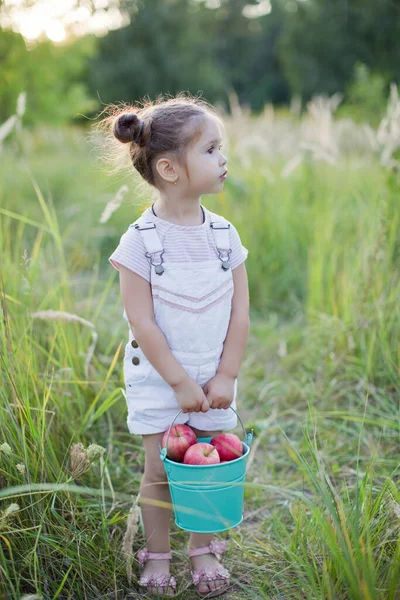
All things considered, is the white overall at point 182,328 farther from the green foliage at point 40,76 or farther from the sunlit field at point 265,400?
the green foliage at point 40,76

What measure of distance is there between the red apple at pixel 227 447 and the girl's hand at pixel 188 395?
0.37 ft

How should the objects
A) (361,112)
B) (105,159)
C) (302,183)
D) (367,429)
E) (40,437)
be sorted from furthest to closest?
(361,112) < (302,183) < (367,429) < (105,159) < (40,437)

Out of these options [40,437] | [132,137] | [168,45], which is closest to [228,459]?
[40,437]

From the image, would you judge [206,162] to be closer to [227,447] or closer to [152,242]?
[152,242]

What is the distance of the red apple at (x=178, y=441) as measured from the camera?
1.72 meters

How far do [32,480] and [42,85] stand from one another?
547 inches

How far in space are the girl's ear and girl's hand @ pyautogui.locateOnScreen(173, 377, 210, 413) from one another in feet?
1.94

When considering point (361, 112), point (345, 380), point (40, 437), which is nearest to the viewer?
point (40, 437)

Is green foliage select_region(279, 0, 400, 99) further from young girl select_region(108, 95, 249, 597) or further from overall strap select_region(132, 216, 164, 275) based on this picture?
overall strap select_region(132, 216, 164, 275)

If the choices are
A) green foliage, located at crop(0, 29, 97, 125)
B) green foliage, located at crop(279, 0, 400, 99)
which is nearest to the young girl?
green foliage, located at crop(0, 29, 97, 125)

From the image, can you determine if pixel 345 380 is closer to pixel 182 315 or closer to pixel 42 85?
pixel 182 315

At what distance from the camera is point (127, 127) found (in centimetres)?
185

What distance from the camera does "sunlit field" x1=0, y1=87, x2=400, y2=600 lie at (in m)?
1.62

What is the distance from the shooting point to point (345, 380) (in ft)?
9.96
